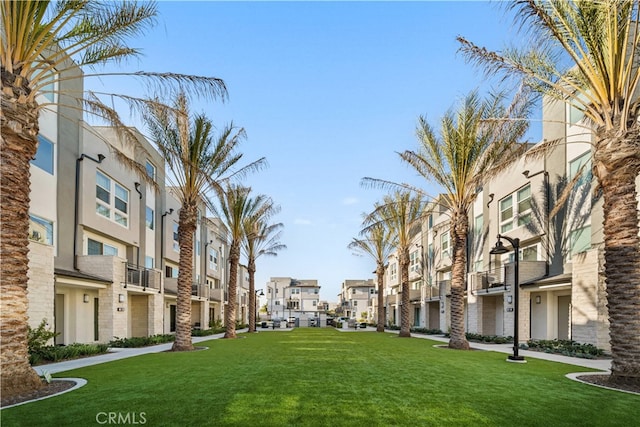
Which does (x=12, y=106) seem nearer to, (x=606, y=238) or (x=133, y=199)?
(x=606, y=238)

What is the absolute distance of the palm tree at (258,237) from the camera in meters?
32.7

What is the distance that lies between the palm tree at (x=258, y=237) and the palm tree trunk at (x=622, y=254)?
24798 millimetres

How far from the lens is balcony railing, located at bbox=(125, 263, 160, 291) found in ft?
72.7

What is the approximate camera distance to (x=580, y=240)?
19.6m

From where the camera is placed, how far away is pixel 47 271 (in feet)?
50.9

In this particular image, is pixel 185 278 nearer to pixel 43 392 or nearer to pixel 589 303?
pixel 43 392

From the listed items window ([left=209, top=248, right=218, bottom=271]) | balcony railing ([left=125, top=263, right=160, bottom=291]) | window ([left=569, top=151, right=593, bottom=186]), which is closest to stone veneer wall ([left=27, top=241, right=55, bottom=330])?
balcony railing ([left=125, top=263, right=160, bottom=291])

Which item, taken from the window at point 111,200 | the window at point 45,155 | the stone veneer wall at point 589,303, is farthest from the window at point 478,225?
the window at point 45,155

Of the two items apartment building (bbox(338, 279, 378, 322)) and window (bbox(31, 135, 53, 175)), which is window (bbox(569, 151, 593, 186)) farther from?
apartment building (bbox(338, 279, 378, 322))

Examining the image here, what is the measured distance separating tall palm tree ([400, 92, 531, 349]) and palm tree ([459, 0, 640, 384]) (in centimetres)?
686

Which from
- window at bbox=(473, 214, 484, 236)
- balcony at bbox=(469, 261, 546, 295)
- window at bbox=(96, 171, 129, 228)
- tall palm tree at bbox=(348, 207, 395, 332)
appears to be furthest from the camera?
tall palm tree at bbox=(348, 207, 395, 332)

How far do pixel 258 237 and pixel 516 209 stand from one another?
63.9 feet

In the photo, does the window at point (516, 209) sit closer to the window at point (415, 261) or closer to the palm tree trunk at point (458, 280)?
the palm tree trunk at point (458, 280)

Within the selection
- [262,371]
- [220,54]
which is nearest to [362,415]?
[262,371]
